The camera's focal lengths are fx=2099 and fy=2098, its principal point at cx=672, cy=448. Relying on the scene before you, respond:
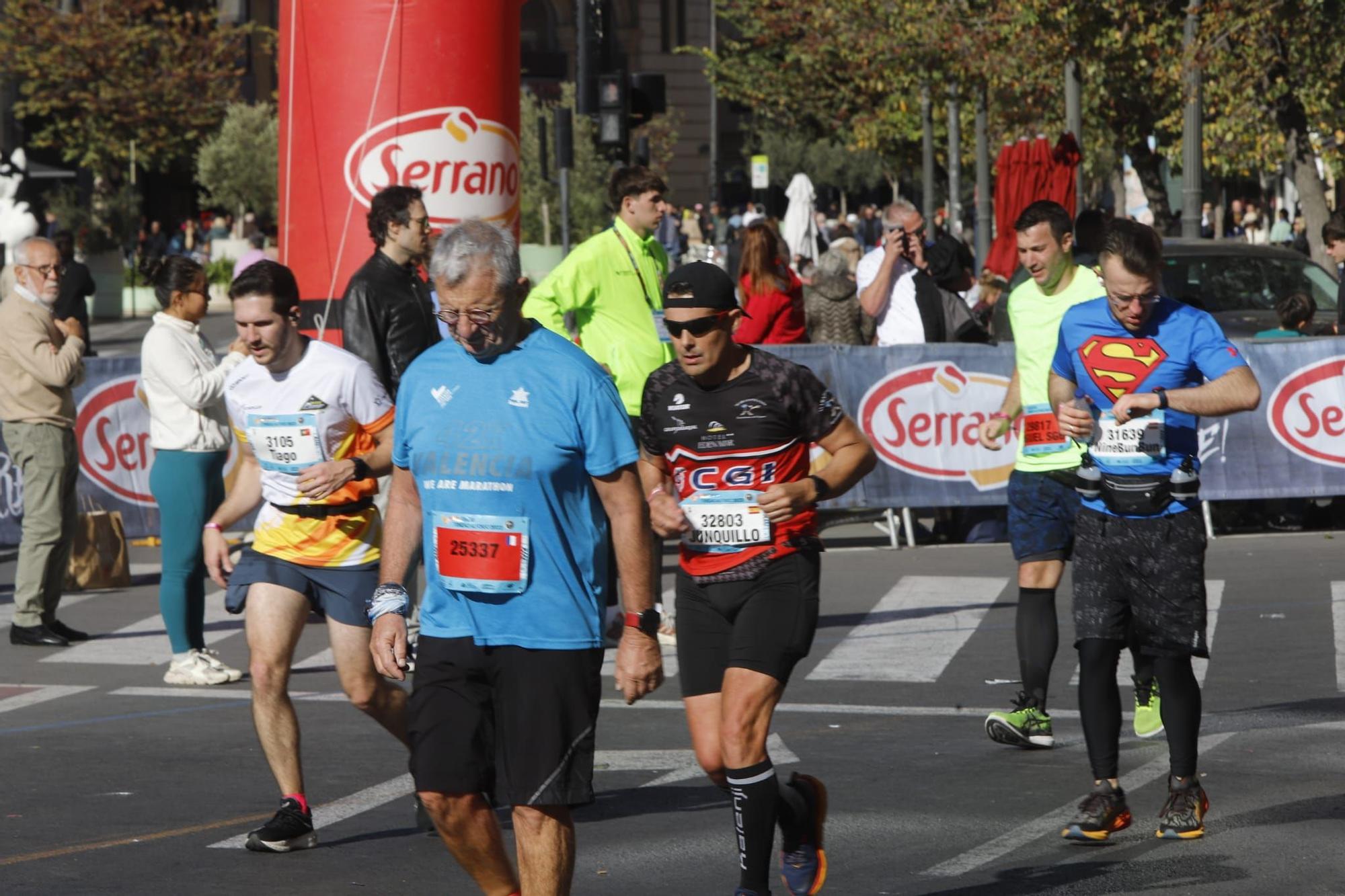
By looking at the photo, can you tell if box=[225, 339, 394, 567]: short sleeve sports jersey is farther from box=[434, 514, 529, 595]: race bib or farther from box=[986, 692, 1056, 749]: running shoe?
box=[986, 692, 1056, 749]: running shoe

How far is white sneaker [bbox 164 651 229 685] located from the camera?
9898 mm

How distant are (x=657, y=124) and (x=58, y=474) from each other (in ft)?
180

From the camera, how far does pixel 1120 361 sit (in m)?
6.72

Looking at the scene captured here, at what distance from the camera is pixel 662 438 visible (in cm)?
606

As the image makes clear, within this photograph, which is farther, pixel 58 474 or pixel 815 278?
pixel 815 278

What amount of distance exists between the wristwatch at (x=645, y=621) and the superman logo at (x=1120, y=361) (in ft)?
7.34

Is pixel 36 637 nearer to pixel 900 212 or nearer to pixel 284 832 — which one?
pixel 284 832

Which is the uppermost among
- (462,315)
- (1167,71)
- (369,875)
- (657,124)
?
(657,124)

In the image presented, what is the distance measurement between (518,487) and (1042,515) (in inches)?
140

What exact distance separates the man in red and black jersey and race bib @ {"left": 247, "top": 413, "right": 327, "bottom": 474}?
1349 mm

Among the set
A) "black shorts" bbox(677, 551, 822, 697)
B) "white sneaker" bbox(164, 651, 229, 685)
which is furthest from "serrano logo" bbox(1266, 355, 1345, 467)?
"black shorts" bbox(677, 551, 822, 697)

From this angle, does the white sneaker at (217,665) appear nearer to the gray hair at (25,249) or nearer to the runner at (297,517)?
the gray hair at (25,249)

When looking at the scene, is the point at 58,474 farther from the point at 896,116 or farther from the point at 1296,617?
the point at 896,116

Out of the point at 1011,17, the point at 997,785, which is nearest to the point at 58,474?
the point at 997,785
